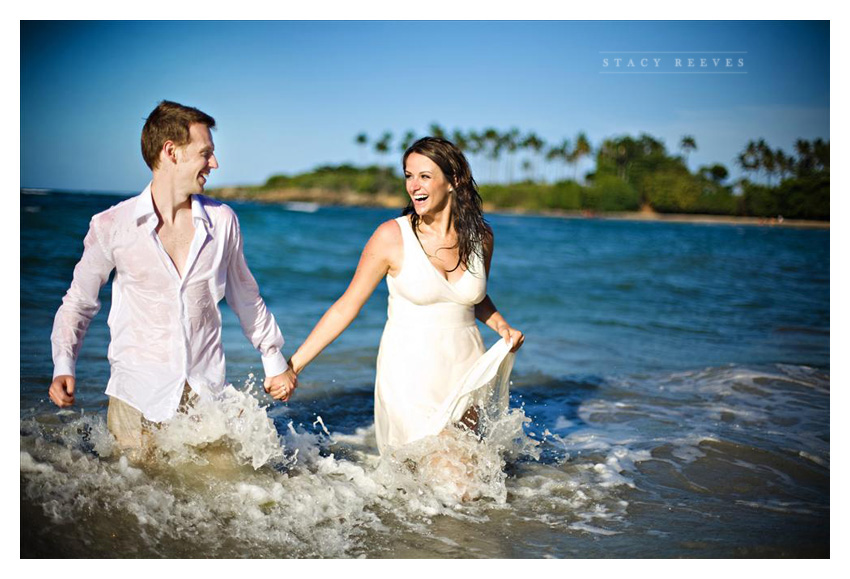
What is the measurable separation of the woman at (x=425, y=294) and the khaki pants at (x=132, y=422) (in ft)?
1.83

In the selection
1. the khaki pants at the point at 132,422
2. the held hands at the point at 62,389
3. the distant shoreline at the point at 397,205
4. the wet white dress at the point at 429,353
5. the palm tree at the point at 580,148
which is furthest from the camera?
the palm tree at the point at 580,148

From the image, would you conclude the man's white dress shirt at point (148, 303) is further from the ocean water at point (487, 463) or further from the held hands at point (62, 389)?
the ocean water at point (487, 463)

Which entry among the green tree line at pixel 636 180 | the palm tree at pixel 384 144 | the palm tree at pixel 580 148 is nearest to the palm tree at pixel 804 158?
the green tree line at pixel 636 180

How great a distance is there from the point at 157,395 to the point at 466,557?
1.71 meters

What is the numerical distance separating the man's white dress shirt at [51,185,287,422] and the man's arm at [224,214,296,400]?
124 mm

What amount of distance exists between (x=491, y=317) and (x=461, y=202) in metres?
0.80

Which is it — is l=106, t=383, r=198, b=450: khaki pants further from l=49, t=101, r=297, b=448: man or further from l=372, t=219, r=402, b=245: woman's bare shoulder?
l=372, t=219, r=402, b=245: woman's bare shoulder

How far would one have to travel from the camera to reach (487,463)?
4.42 metres

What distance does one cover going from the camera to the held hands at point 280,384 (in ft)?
13.6

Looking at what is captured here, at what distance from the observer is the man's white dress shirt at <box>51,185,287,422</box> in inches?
138

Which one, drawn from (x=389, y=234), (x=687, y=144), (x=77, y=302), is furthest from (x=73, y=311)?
(x=687, y=144)
